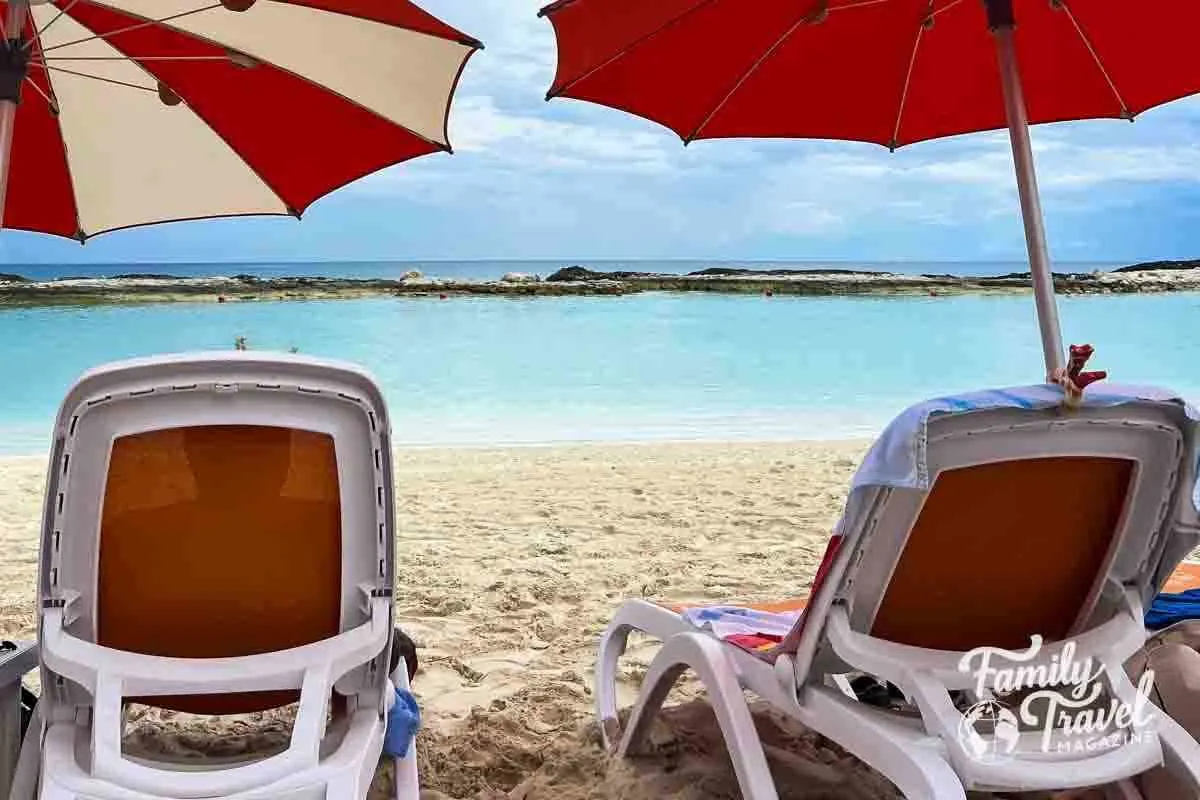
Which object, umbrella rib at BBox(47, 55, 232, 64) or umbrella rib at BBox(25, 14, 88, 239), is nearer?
umbrella rib at BBox(47, 55, 232, 64)

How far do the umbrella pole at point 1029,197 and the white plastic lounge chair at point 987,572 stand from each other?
1.15 meters

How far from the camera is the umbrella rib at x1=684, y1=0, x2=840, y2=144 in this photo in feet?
9.41

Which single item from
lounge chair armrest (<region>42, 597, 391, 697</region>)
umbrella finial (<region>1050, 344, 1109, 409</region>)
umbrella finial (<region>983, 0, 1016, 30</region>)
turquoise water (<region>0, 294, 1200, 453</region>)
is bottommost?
turquoise water (<region>0, 294, 1200, 453</region>)

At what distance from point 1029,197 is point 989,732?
5.75ft

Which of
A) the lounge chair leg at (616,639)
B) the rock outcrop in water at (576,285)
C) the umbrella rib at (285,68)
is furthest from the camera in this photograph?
the rock outcrop in water at (576,285)

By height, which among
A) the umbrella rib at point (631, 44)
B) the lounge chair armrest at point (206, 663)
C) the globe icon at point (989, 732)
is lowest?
the globe icon at point (989, 732)

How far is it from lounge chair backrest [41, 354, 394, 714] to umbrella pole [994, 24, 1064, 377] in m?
2.01

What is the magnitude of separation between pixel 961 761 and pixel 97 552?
52.1 inches

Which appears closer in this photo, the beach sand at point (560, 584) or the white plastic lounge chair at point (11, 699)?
the white plastic lounge chair at point (11, 699)

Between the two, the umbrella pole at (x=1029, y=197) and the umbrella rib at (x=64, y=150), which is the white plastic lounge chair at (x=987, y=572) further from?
the umbrella rib at (x=64, y=150)

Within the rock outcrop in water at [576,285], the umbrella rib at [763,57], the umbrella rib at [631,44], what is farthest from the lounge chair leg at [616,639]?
the rock outcrop in water at [576,285]

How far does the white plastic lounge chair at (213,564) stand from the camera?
1.42 meters

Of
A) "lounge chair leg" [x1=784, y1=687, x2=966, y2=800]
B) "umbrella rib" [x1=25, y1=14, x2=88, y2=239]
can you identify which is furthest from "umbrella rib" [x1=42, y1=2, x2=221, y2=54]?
"lounge chair leg" [x1=784, y1=687, x2=966, y2=800]

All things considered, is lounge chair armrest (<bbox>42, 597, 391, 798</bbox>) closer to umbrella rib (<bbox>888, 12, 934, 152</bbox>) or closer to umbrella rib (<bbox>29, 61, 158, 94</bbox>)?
umbrella rib (<bbox>29, 61, 158, 94</bbox>)
